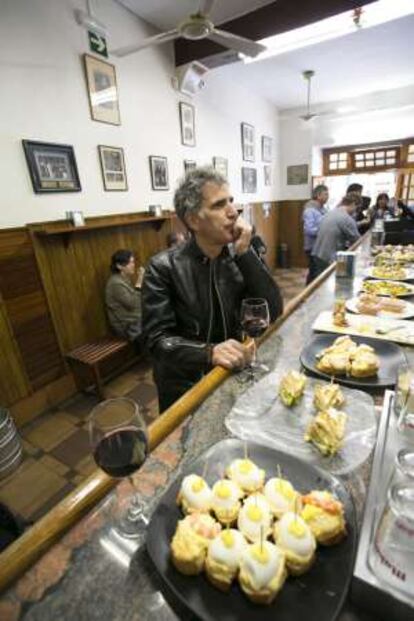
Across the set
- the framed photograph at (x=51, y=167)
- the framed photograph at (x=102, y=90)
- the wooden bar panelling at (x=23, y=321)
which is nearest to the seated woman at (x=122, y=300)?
the wooden bar panelling at (x=23, y=321)

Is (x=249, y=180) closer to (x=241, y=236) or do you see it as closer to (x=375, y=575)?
(x=241, y=236)

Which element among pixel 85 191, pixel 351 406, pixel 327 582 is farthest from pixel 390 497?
pixel 85 191

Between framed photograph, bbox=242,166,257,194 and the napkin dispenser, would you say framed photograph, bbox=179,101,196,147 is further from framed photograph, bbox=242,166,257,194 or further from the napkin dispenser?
the napkin dispenser

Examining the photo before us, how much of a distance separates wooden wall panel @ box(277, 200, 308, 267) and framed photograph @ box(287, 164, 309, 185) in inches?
15.5

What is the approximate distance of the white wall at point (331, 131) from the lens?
5738 mm

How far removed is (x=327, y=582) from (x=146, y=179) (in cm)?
345

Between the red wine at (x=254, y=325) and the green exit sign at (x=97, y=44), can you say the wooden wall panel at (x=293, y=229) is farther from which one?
the red wine at (x=254, y=325)

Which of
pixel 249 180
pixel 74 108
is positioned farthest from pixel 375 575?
pixel 249 180

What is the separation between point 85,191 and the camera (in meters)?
2.67

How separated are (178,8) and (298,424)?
3.71 metres

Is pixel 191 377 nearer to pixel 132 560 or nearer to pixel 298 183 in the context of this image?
pixel 132 560

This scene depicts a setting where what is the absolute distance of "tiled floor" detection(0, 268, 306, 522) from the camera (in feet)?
5.72

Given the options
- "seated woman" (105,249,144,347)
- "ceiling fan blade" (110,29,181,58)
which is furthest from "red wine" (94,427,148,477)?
"ceiling fan blade" (110,29,181,58)

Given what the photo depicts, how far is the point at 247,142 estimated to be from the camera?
17.3 feet
